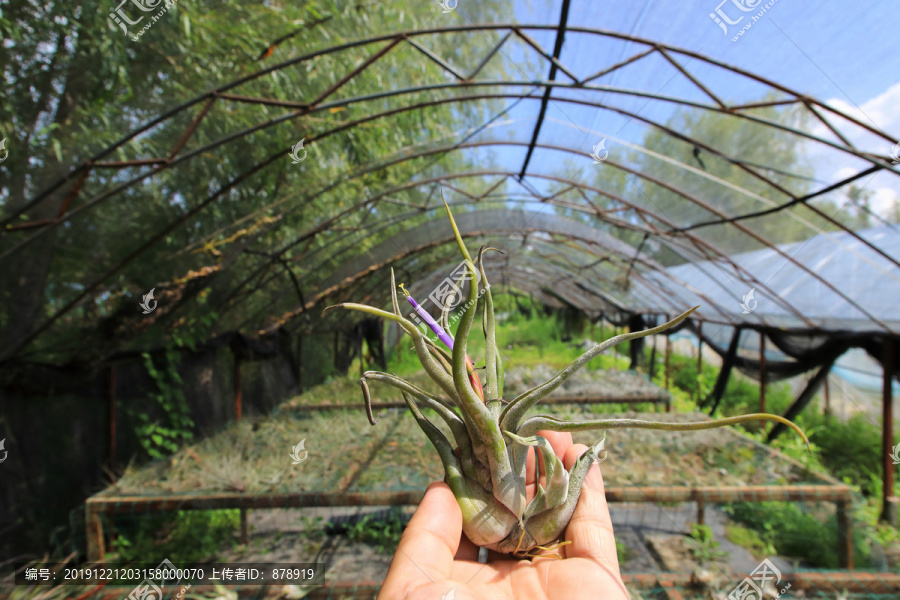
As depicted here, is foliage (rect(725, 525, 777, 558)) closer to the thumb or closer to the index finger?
the index finger

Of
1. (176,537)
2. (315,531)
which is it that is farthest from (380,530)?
(176,537)

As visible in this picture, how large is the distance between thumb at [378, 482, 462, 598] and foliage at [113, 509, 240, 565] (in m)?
3.22

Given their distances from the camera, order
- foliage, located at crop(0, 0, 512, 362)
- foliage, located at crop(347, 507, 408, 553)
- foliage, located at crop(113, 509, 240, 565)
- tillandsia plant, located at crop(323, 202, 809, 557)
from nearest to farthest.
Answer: tillandsia plant, located at crop(323, 202, 809, 557)
foliage, located at crop(0, 0, 512, 362)
foliage, located at crop(113, 509, 240, 565)
foliage, located at crop(347, 507, 408, 553)

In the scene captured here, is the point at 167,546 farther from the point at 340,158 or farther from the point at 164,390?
the point at 340,158

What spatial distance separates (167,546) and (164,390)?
49.6 inches

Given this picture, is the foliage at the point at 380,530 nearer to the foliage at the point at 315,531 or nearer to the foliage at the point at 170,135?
the foliage at the point at 315,531

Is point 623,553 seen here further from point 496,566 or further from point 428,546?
point 428,546

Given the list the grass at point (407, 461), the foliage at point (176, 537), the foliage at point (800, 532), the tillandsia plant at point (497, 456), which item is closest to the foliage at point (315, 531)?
the grass at point (407, 461)

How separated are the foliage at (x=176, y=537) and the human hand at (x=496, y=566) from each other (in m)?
3.24

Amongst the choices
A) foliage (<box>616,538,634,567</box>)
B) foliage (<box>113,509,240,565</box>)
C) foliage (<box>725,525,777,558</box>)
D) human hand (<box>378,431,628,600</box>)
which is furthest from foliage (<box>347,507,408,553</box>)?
human hand (<box>378,431,628,600</box>)

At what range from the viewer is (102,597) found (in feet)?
5.53

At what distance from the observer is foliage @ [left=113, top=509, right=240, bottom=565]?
307cm

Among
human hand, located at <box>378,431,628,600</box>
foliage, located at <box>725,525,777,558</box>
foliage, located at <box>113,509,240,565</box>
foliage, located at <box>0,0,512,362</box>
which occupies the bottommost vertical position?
foliage, located at <box>725,525,777,558</box>

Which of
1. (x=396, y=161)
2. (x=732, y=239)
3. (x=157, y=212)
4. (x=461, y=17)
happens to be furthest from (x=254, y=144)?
(x=732, y=239)
